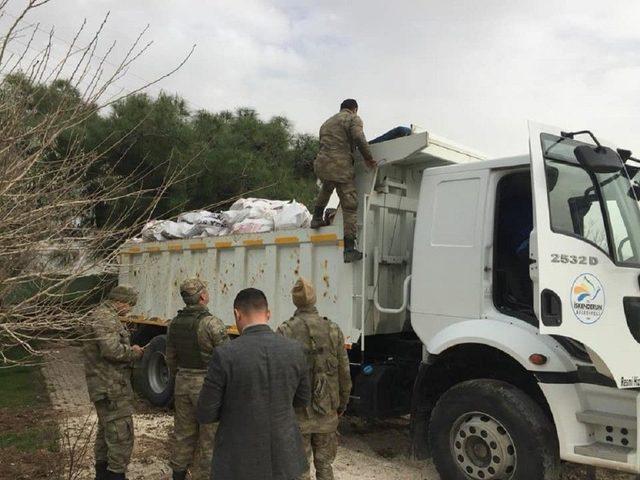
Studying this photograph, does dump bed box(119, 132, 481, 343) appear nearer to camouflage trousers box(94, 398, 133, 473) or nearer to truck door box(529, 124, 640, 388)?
camouflage trousers box(94, 398, 133, 473)

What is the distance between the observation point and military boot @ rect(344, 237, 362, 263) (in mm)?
5172

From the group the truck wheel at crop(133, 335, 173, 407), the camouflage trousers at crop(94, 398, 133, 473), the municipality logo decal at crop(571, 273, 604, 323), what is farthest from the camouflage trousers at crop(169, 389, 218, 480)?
the truck wheel at crop(133, 335, 173, 407)

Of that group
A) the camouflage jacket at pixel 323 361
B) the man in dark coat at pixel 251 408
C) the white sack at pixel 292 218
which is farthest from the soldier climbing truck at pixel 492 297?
the man in dark coat at pixel 251 408

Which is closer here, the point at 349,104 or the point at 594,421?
the point at 594,421

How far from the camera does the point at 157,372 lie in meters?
7.50

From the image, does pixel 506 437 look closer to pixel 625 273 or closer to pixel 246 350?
pixel 625 273

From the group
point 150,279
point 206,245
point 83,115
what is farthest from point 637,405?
point 150,279

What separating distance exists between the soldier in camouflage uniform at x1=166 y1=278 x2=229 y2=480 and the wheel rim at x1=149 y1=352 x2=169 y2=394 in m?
2.90

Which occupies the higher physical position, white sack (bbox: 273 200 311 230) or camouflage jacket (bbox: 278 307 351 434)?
white sack (bbox: 273 200 311 230)

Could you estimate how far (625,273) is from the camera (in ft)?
12.0

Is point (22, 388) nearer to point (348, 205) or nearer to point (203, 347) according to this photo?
point (203, 347)

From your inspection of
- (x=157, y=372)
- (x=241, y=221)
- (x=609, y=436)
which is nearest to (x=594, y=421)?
(x=609, y=436)

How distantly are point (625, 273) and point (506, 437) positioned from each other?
129 cm

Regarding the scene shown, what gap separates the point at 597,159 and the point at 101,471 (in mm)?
3943
